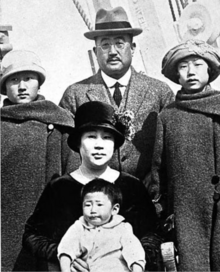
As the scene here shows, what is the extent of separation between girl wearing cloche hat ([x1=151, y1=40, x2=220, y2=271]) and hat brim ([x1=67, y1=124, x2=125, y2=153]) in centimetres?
24

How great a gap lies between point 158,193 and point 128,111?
→ 395mm

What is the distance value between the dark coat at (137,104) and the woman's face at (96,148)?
0.31m

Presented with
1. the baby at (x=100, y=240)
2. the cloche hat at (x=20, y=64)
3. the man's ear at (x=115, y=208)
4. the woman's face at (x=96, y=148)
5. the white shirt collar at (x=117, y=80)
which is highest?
the cloche hat at (x=20, y=64)

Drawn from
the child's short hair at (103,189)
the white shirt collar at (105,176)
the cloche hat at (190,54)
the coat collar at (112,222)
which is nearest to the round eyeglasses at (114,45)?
the cloche hat at (190,54)

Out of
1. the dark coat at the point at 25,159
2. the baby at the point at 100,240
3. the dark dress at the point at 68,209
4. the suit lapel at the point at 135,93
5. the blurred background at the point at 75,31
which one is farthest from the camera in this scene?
the blurred background at the point at 75,31

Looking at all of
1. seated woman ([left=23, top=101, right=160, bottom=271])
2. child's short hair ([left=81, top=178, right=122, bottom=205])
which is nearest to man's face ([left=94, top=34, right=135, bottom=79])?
seated woman ([left=23, top=101, right=160, bottom=271])

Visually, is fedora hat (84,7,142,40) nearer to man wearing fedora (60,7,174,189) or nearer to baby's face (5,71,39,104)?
man wearing fedora (60,7,174,189)

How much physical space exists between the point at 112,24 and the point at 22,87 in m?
0.52

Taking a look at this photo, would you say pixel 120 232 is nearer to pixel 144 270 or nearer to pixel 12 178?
pixel 144 270

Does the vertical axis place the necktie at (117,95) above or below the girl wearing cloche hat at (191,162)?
above

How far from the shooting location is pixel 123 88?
7.02 metres

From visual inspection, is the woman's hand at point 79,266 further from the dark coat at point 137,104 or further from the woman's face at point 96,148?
the dark coat at point 137,104

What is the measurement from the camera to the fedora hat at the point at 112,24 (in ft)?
23.1

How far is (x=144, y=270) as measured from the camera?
20.9 ft
